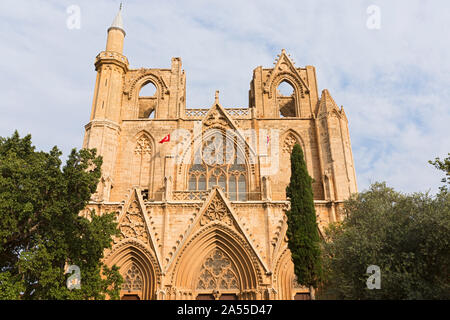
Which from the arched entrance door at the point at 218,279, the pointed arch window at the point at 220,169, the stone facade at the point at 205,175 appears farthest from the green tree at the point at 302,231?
the pointed arch window at the point at 220,169

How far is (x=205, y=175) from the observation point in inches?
840

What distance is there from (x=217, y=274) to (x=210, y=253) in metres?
1.03

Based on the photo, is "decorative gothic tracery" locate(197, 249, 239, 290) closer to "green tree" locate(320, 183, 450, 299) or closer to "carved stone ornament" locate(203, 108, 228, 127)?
"green tree" locate(320, 183, 450, 299)

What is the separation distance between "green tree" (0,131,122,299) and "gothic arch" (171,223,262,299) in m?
3.70

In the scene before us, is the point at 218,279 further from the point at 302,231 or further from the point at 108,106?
the point at 108,106

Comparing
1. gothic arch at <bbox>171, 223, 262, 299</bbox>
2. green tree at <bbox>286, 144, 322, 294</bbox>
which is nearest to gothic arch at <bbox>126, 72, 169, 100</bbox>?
gothic arch at <bbox>171, 223, 262, 299</bbox>

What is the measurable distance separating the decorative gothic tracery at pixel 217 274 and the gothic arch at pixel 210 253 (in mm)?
148

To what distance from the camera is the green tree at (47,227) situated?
1171 cm

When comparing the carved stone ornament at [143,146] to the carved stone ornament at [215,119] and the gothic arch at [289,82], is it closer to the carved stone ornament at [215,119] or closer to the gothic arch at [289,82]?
the carved stone ornament at [215,119]

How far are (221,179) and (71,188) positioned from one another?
9.80 m

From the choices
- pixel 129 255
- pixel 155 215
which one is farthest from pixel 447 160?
pixel 129 255

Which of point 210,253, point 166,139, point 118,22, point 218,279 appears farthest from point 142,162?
point 118,22
